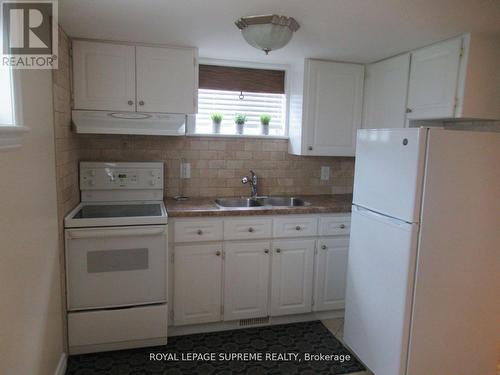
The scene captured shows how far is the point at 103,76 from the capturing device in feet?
8.30

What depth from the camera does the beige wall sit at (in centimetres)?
134

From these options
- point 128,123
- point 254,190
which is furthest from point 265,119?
point 128,123

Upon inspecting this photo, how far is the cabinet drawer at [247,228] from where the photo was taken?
8.60 feet

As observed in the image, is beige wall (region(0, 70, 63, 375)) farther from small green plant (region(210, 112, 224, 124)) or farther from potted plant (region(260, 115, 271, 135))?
potted plant (region(260, 115, 271, 135))

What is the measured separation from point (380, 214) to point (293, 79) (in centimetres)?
155

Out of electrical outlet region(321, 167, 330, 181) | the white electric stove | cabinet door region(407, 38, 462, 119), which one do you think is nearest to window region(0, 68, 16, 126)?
the white electric stove

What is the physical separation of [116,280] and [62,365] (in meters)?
0.57

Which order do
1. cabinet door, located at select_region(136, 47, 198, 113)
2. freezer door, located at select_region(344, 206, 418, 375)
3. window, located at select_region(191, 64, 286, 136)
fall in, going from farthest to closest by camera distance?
1. window, located at select_region(191, 64, 286, 136)
2. cabinet door, located at select_region(136, 47, 198, 113)
3. freezer door, located at select_region(344, 206, 418, 375)

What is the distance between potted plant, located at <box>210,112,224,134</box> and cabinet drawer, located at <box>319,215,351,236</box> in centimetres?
115

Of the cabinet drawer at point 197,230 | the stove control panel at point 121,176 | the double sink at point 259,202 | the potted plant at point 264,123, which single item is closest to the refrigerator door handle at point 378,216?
the double sink at point 259,202

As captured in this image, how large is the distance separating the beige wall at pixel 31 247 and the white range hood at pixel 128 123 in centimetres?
49

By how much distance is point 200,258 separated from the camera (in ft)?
8.50

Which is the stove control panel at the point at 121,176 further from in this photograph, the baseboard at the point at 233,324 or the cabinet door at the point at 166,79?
the baseboard at the point at 233,324

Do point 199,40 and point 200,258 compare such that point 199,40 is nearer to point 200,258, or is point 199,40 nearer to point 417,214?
point 200,258
